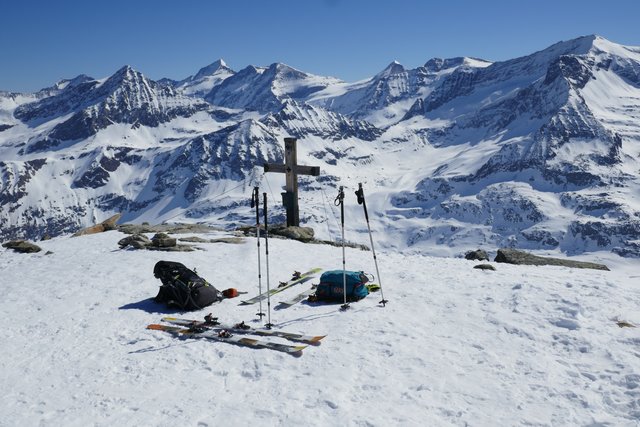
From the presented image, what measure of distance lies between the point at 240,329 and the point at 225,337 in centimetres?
74

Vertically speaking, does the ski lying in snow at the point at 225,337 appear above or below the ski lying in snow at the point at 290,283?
below

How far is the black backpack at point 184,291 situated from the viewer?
18.1 m

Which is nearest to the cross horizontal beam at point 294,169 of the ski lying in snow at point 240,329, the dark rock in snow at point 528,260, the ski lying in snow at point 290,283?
the ski lying in snow at point 290,283

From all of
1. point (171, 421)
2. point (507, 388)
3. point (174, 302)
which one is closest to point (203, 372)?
point (171, 421)

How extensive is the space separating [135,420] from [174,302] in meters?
7.97

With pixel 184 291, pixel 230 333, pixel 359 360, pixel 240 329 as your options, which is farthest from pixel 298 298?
pixel 359 360

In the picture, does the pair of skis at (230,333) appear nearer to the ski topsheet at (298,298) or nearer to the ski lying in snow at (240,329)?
the ski lying in snow at (240,329)

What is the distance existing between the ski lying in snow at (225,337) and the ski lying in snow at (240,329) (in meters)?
0.29

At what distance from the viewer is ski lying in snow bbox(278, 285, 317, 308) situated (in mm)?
18281

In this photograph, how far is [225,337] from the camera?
580 inches

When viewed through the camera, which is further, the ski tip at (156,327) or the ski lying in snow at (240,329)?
the ski tip at (156,327)

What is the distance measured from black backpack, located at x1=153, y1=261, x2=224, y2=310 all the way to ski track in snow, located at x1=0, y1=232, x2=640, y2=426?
1.28ft

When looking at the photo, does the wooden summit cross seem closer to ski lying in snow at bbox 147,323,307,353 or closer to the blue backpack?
the blue backpack

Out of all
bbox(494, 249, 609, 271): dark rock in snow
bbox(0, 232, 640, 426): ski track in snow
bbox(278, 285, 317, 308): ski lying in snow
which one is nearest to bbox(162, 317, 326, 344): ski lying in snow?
bbox(0, 232, 640, 426): ski track in snow
